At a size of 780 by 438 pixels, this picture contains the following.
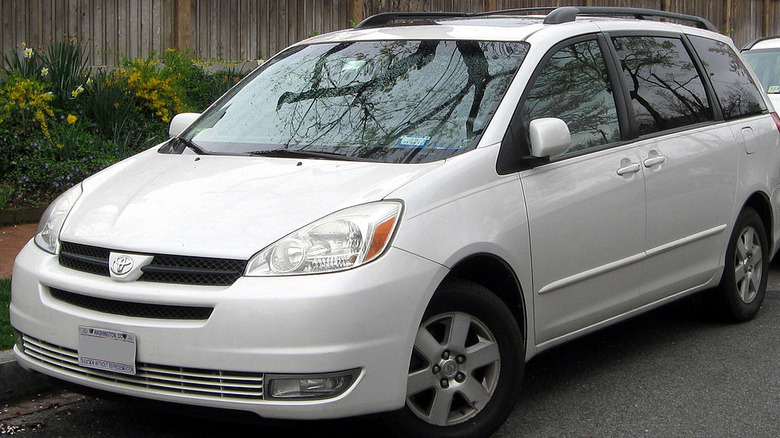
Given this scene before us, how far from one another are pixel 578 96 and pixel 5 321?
3.08 m

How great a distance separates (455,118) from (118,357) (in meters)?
1.75

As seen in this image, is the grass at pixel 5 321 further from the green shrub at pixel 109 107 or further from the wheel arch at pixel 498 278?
the green shrub at pixel 109 107

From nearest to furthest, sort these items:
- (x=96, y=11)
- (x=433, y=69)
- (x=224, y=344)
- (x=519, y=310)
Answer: (x=224, y=344) → (x=519, y=310) → (x=433, y=69) → (x=96, y=11)

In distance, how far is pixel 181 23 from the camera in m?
11.0

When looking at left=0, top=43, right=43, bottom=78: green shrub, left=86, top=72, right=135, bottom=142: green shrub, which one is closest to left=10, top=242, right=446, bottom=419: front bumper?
left=86, top=72, right=135, bottom=142: green shrub

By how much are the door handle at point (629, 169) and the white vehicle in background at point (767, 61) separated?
5.86 metres

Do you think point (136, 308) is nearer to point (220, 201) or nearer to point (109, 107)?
point (220, 201)

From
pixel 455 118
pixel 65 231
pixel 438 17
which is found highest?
pixel 438 17

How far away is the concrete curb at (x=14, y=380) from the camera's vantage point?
5.08m

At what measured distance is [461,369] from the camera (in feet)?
14.5

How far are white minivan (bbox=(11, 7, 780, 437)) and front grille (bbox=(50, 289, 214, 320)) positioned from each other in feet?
0.03

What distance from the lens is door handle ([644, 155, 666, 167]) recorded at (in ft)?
18.1

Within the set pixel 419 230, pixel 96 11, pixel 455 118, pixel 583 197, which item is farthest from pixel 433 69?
pixel 96 11

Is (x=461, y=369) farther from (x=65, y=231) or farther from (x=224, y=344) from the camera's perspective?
(x=65, y=231)
